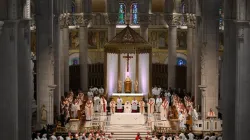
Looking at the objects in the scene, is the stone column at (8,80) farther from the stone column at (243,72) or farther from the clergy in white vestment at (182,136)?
the clergy in white vestment at (182,136)

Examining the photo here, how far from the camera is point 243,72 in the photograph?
1565 inches

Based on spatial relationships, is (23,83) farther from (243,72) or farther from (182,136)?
(243,72)

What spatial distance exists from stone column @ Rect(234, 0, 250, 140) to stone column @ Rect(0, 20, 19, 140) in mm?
11807

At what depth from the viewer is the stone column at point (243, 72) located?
39.4 metres

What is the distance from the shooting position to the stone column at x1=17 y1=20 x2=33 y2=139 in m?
43.4

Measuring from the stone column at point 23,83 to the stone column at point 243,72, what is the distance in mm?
12369

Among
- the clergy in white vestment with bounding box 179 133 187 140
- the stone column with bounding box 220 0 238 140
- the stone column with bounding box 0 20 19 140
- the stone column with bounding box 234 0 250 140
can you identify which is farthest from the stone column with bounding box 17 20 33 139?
the stone column with bounding box 234 0 250 140

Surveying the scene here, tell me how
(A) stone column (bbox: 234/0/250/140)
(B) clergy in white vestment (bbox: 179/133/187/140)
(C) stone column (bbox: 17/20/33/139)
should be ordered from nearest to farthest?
(A) stone column (bbox: 234/0/250/140) < (C) stone column (bbox: 17/20/33/139) < (B) clergy in white vestment (bbox: 179/133/187/140)

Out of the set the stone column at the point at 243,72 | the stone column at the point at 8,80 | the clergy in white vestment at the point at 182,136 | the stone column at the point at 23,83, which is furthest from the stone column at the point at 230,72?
the stone column at the point at 8,80

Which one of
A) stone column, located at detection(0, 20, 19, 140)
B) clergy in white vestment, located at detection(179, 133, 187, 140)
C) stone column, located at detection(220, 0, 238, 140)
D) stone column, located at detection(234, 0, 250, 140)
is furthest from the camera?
clergy in white vestment, located at detection(179, 133, 187, 140)

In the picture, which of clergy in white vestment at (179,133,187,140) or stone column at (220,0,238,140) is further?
clergy in white vestment at (179,133,187,140)

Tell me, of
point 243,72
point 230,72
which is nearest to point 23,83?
point 230,72

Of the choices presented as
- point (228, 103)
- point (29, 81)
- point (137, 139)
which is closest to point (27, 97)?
point (29, 81)

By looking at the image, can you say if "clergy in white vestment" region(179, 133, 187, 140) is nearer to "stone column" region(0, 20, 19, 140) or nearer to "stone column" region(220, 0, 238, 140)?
"stone column" region(220, 0, 238, 140)
